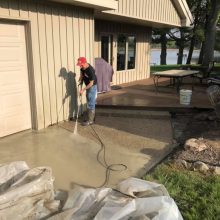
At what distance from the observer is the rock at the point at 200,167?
469 cm

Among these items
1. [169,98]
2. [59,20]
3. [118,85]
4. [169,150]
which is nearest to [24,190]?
[169,150]

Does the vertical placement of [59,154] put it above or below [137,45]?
below

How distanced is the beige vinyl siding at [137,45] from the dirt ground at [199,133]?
466 cm

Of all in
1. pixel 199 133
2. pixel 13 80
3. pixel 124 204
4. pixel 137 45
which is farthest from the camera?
pixel 137 45

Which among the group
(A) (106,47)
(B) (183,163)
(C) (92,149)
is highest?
(A) (106,47)

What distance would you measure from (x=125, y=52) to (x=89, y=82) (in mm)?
6336

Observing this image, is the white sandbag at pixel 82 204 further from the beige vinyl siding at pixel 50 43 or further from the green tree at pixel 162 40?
the green tree at pixel 162 40

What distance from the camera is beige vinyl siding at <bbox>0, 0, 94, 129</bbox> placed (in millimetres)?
Answer: 6297

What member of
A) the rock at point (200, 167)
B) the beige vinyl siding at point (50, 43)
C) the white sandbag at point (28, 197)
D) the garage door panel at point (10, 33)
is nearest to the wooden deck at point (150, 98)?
the beige vinyl siding at point (50, 43)

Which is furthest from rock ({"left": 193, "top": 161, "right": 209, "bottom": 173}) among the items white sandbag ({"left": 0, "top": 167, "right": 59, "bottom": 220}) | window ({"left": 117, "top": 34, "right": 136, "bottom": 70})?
window ({"left": 117, "top": 34, "right": 136, "bottom": 70})

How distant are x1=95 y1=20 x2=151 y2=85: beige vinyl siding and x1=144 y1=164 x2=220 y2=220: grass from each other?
7295mm

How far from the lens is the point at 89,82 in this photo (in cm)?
704

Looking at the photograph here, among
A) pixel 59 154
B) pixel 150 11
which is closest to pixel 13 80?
pixel 59 154

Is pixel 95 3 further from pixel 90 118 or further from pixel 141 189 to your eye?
pixel 141 189
